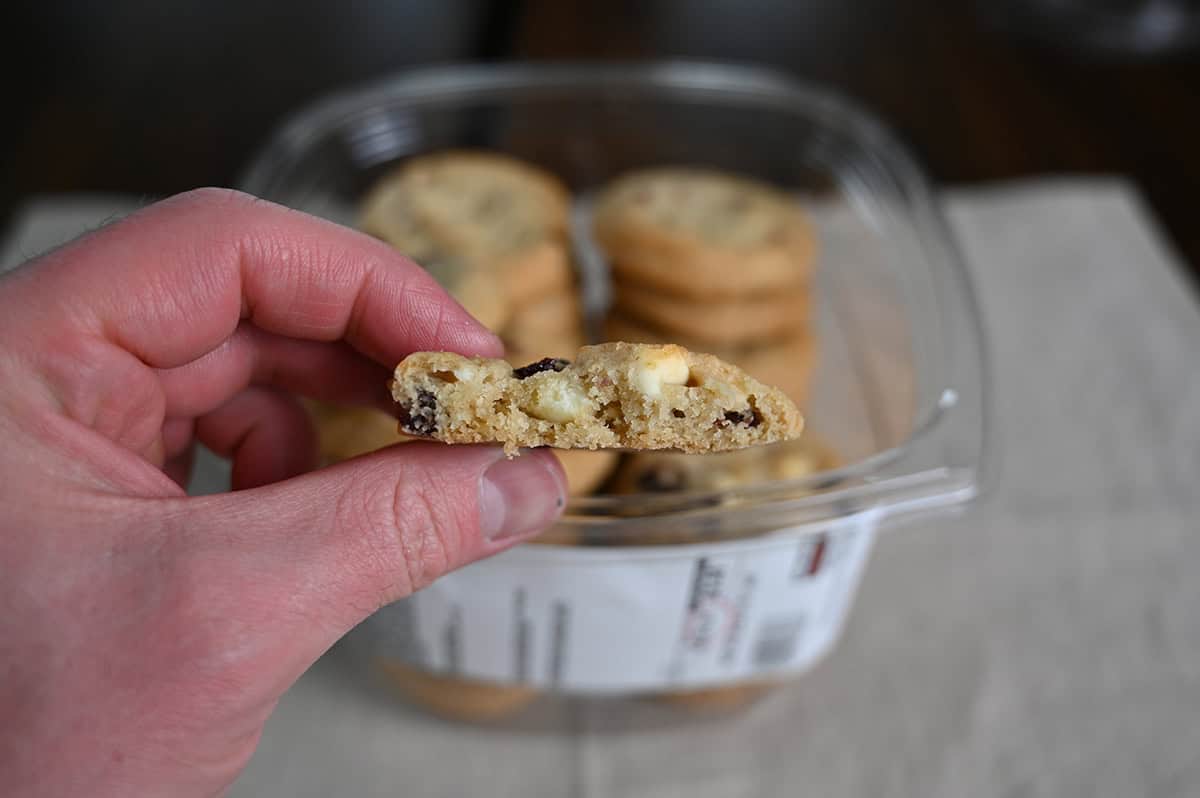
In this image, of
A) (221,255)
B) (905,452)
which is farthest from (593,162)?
(221,255)

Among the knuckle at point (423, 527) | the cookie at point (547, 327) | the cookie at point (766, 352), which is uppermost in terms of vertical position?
the cookie at point (547, 327)

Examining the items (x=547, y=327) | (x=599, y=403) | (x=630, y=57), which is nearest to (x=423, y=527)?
(x=599, y=403)

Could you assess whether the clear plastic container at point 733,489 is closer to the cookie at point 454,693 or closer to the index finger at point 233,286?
the cookie at point 454,693

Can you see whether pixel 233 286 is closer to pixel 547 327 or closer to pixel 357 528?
pixel 357 528

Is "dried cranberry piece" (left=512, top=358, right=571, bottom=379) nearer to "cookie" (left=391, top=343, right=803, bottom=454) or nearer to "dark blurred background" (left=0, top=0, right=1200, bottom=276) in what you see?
"cookie" (left=391, top=343, right=803, bottom=454)

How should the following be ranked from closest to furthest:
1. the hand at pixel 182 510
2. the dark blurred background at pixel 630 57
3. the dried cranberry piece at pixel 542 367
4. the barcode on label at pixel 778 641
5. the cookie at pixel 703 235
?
the hand at pixel 182 510
the dried cranberry piece at pixel 542 367
the barcode on label at pixel 778 641
the cookie at pixel 703 235
the dark blurred background at pixel 630 57

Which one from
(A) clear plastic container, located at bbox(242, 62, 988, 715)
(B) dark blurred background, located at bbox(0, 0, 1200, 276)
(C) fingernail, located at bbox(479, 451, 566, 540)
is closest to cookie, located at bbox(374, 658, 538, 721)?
(A) clear plastic container, located at bbox(242, 62, 988, 715)

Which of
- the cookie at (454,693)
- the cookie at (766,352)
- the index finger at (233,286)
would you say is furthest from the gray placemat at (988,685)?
the index finger at (233,286)
